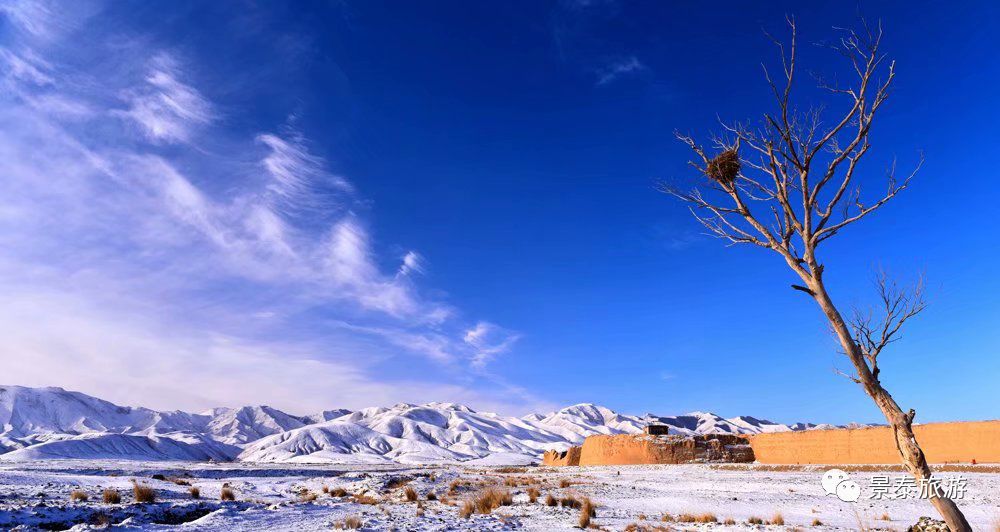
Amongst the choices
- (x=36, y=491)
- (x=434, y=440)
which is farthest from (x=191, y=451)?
(x=36, y=491)

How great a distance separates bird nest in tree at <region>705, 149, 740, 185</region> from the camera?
6414 mm

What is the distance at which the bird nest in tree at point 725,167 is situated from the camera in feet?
21.0

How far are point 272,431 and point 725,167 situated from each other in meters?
182

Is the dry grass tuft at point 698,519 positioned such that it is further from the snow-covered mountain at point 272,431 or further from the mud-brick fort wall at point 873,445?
the snow-covered mountain at point 272,431

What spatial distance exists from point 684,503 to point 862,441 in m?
23.9

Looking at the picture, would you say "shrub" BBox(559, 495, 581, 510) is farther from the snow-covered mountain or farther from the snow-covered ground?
the snow-covered mountain

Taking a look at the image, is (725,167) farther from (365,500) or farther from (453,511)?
(365,500)

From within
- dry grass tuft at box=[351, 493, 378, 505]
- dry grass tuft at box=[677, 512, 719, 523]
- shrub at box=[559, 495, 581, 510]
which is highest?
dry grass tuft at box=[677, 512, 719, 523]

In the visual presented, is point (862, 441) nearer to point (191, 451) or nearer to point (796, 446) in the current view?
point (796, 446)

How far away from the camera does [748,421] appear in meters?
186

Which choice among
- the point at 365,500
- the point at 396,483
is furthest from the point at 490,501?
the point at 396,483

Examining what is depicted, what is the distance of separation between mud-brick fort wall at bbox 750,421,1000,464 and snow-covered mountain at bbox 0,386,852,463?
194 ft

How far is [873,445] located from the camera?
101 ft

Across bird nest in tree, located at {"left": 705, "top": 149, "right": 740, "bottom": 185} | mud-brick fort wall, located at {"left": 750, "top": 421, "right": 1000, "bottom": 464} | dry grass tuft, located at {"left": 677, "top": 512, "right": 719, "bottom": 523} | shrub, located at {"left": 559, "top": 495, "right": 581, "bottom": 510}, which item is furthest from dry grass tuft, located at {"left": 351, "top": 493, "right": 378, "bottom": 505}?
mud-brick fort wall, located at {"left": 750, "top": 421, "right": 1000, "bottom": 464}
